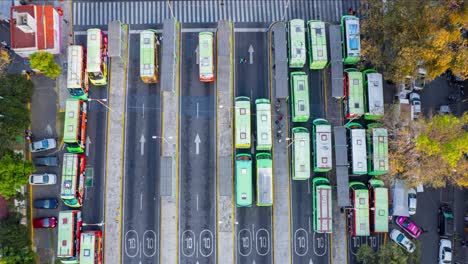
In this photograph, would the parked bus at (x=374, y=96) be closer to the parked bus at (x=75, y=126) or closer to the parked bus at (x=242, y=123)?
the parked bus at (x=242, y=123)

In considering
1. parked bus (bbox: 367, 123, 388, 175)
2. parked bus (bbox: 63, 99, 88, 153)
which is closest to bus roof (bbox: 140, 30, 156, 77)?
parked bus (bbox: 63, 99, 88, 153)

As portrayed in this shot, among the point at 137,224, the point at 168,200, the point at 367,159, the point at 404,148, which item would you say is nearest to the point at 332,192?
the point at 367,159

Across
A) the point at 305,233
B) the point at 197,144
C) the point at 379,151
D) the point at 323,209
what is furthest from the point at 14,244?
the point at 379,151

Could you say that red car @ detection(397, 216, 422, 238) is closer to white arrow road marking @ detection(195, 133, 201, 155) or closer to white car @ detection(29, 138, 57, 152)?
white arrow road marking @ detection(195, 133, 201, 155)

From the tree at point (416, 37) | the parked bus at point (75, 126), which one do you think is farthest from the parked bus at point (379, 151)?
the parked bus at point (75, 126)

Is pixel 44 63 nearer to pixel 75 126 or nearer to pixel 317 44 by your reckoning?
pixel 75 126
